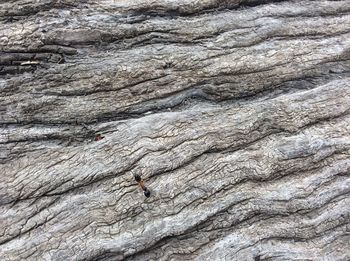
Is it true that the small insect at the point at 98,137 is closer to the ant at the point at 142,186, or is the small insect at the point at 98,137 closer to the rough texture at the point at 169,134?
the rough texture at the point at 169,134

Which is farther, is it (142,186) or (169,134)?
(169,134)

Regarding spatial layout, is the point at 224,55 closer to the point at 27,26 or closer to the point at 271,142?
the point at 271,142

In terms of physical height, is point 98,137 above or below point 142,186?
above

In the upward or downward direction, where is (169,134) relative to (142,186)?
upward

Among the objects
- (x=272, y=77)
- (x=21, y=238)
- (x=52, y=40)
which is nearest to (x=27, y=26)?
(x=52, y=40)

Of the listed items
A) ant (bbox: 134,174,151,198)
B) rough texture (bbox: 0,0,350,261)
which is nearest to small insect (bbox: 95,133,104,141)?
rough texture (bbox: 0,0,350,261)

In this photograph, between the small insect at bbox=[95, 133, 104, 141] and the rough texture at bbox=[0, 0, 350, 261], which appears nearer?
the rough texture at bbox=[0, 0, 350, 261]

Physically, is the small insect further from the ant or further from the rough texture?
the ant

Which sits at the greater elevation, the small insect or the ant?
the small insect
